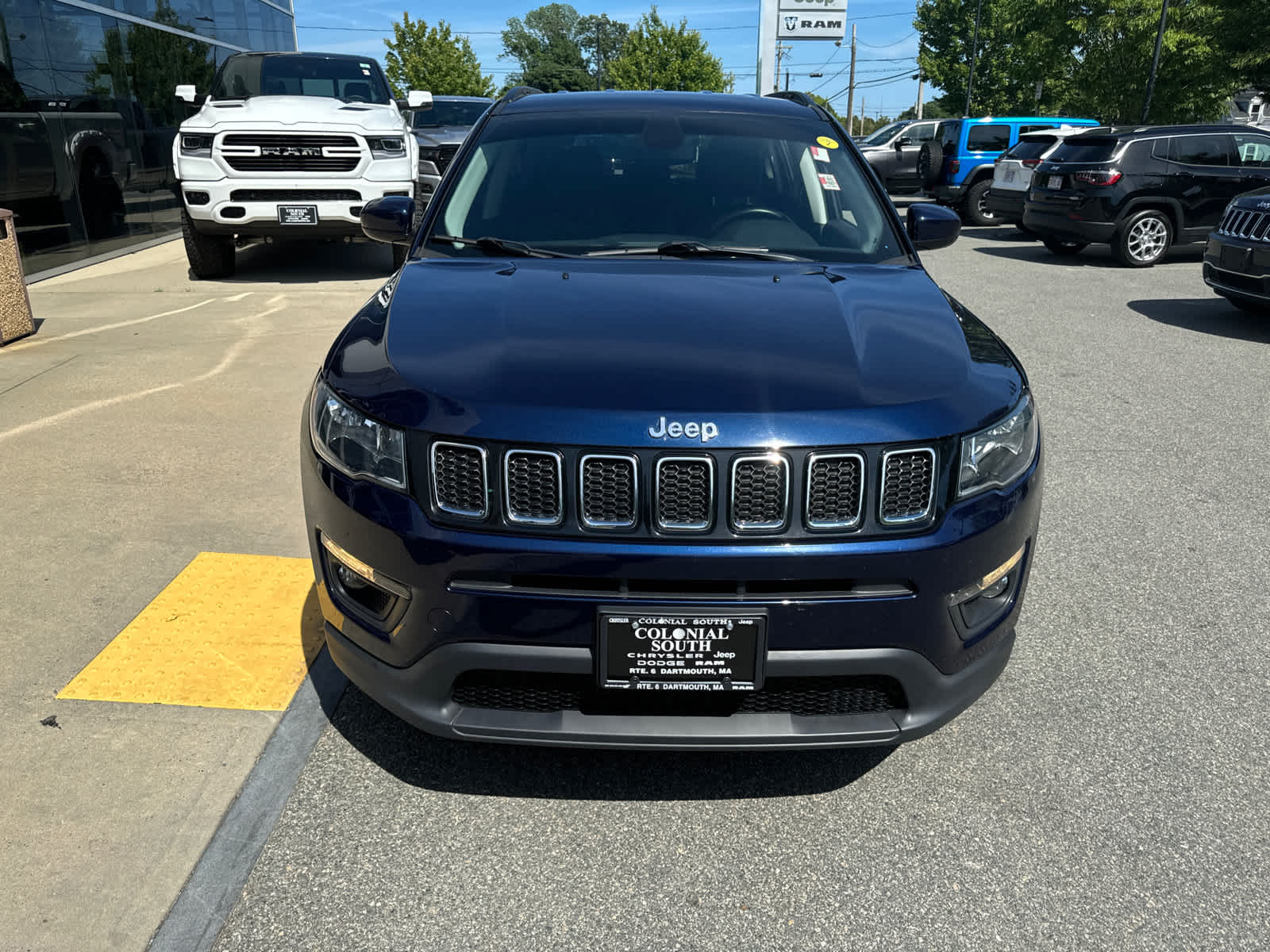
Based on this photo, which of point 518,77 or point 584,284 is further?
point 518,77

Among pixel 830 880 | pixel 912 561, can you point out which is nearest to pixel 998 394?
pixel 912 561

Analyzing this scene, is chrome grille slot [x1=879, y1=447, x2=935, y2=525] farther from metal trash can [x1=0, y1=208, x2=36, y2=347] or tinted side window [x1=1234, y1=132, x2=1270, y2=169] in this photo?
tinted side window [x1=1234, y1=132, x2=1270, y2=169]

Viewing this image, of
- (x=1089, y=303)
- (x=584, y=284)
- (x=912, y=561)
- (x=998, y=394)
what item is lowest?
(x=1089, y=303)

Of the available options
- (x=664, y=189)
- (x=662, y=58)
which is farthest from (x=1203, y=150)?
(x=662, y=58)

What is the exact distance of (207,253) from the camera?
10.3 m

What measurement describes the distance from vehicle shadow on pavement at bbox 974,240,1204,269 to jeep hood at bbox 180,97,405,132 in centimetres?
891

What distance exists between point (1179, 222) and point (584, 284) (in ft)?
41.9

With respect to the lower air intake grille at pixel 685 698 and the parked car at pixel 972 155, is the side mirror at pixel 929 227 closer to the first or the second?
the lower air intake grille at pixel 685 698

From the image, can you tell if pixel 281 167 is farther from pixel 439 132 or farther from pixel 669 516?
pixel 669 516

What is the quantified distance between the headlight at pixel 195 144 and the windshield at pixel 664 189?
6.90 metres

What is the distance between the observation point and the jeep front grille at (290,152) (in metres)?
9.63

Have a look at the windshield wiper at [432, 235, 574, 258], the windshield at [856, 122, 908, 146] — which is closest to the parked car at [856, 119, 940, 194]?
the windshield at [856, 122, 908, 146]

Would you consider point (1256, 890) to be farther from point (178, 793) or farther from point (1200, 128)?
point (1200, 128)

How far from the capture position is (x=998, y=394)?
8.18ft
